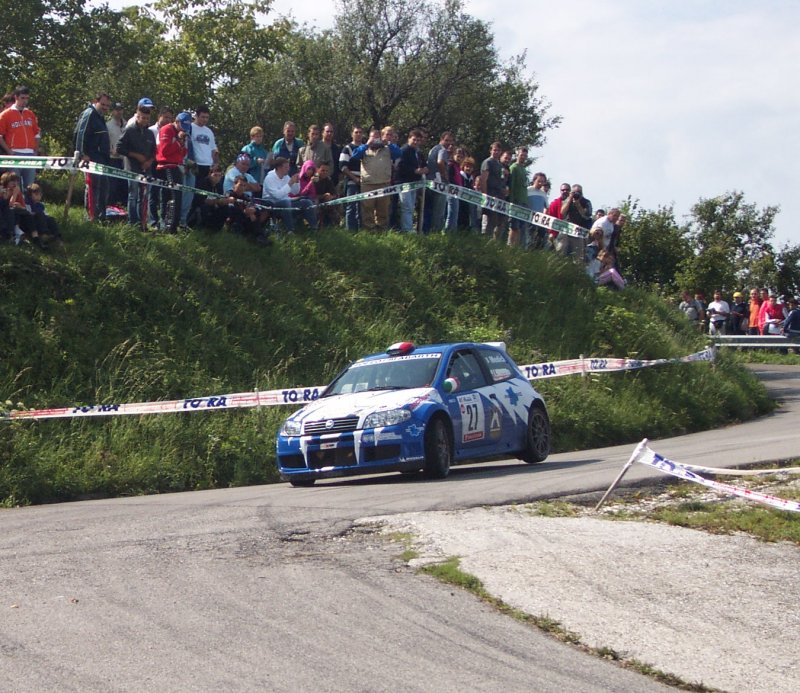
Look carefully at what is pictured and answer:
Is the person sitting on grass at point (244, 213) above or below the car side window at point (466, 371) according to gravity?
above

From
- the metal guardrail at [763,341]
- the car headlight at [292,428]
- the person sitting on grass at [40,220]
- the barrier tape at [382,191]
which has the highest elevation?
the barrier tape at [382,191]

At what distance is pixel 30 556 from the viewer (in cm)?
917

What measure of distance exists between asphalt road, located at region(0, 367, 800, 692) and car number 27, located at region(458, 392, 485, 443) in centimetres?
302

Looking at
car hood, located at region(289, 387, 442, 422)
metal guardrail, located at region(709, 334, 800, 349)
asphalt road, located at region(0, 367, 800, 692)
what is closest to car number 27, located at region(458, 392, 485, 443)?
car hood, located at region(289, 387, 442, 422)

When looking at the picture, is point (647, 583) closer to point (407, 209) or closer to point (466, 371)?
point (466, 371)

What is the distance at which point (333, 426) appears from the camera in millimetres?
14281

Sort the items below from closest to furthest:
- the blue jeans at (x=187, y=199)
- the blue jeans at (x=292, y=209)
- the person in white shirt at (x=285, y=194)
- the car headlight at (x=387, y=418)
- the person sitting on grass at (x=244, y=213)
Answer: the car headlight at (x=387, y=418), the blue jeans at (x=187, y=199), the person sitting on grass at (x=244, y=213), the person in white shirt at (x=285, y=194), the blue jeans at (x=292, y=209)

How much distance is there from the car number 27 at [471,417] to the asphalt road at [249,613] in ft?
9.91

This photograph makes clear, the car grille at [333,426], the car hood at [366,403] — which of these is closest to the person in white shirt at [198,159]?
the car hood at [366,403]

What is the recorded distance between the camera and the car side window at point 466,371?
15.4m

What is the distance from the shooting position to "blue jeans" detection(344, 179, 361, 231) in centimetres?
2395

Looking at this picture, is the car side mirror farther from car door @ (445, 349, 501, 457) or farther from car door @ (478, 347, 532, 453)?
car door @ (478, 347, 532, 453)

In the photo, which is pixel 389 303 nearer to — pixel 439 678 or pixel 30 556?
pixel 30 556

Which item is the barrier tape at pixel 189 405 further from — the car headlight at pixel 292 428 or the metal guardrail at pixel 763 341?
the metal guardrail at pixel 763 341
